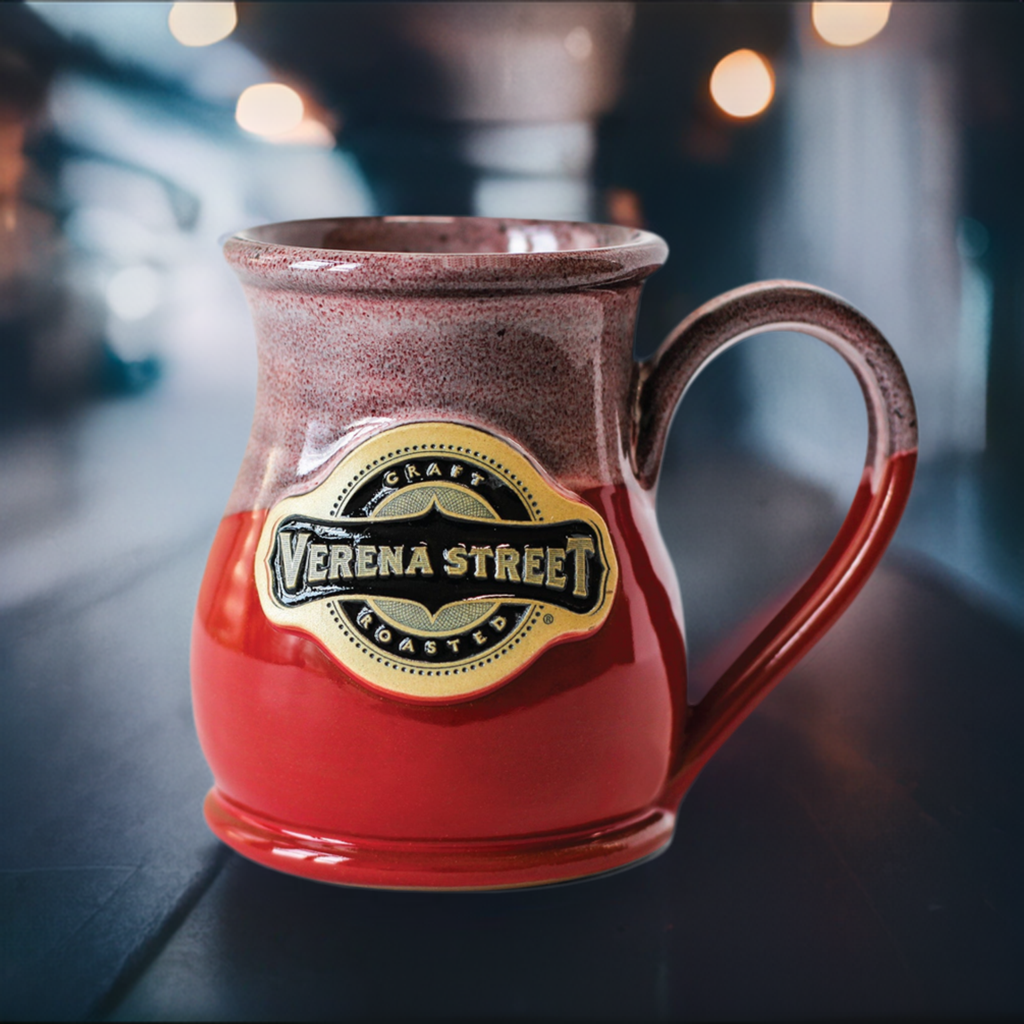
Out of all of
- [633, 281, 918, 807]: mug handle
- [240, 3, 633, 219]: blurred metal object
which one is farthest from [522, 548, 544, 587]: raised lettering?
[240, 3, 633, 219]: blurred metal object

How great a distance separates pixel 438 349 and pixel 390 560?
0.10 meters

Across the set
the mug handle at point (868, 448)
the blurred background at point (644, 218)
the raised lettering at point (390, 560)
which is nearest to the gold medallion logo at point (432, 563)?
the raised lettering at point (390, 560)

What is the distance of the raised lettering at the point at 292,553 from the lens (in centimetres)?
60

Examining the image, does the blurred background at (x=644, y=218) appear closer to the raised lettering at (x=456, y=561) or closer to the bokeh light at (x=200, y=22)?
the bokeh light at (x=200, y=22)

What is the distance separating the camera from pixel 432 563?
0.58m

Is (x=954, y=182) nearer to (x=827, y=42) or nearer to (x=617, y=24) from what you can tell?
(x=827, y=42)

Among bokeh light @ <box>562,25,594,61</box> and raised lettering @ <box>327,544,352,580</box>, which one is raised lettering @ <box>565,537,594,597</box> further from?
bokeh light @ <box>562,25,594,61</box>

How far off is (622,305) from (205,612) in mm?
273

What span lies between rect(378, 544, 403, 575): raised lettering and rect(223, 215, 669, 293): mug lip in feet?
0.40

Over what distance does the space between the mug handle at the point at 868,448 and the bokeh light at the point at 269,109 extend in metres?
0.57

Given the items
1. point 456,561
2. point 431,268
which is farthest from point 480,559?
point 431,268

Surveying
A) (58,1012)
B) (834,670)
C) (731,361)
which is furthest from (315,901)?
(731,361)

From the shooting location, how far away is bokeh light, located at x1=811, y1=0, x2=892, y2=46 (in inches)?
41.9

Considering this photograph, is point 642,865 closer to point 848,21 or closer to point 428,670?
point 428,670
